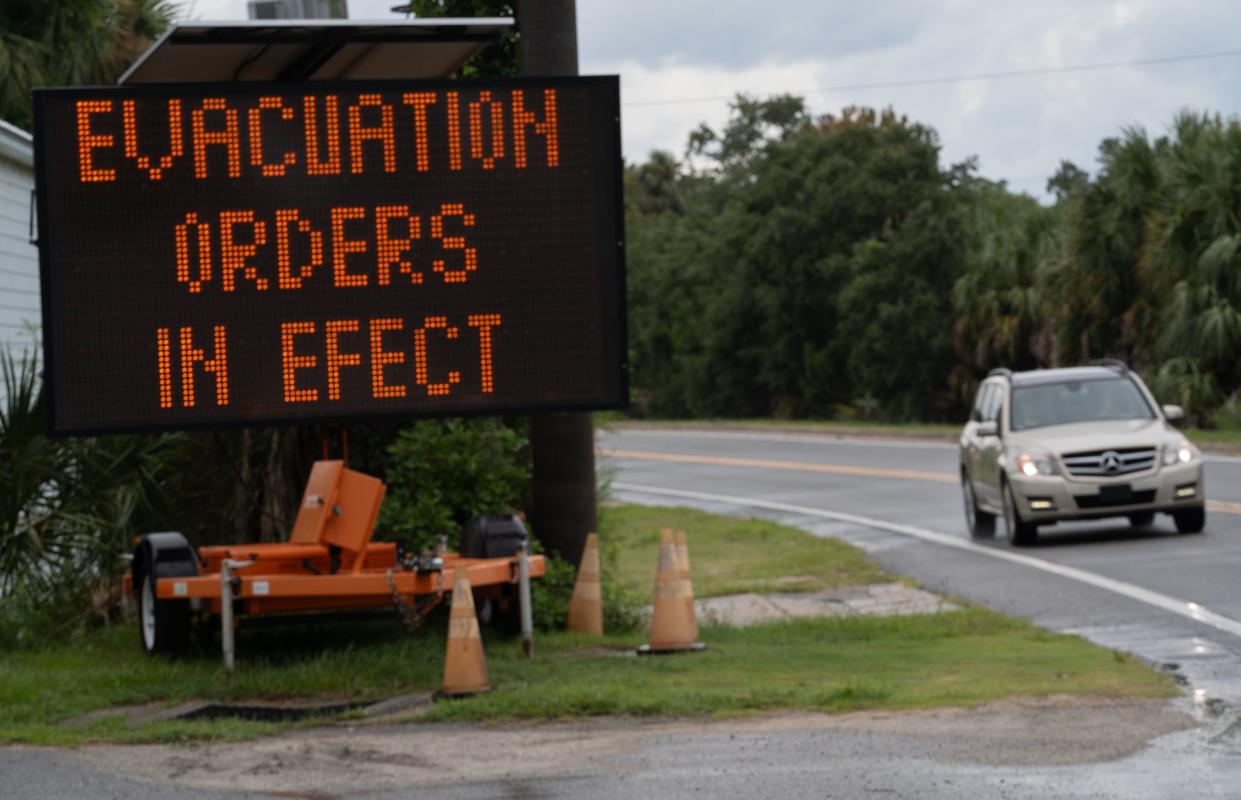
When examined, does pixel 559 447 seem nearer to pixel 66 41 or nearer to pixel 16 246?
pixel 16 246

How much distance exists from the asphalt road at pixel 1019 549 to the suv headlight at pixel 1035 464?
0.71m

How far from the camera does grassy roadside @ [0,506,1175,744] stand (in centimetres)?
964

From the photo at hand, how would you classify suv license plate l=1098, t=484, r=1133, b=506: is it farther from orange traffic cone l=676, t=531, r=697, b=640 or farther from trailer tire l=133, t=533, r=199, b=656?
trailer tire l=133, t=533, r=199, b=656

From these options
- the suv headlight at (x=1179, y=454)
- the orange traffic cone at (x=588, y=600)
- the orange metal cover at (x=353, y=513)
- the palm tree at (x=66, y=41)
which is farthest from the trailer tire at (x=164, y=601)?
the palm tree at (x=66, y=41)

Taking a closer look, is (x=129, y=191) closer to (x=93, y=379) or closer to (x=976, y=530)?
(x=93, y=379)

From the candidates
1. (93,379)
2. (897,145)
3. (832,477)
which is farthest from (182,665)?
Result: (897,145)

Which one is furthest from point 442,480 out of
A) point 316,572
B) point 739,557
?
point 739,557

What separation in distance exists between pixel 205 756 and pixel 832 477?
2399 cm

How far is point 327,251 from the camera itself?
32.2 feet

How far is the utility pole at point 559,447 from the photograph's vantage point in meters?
13.1

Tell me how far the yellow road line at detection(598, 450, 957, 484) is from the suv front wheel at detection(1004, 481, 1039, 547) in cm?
960

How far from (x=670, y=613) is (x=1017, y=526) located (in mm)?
7964

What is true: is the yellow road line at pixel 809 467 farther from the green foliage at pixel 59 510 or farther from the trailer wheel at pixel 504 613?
the green foliage at pixel 59 510

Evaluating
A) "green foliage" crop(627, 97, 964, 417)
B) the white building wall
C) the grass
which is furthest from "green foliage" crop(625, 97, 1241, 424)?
the white building wall
